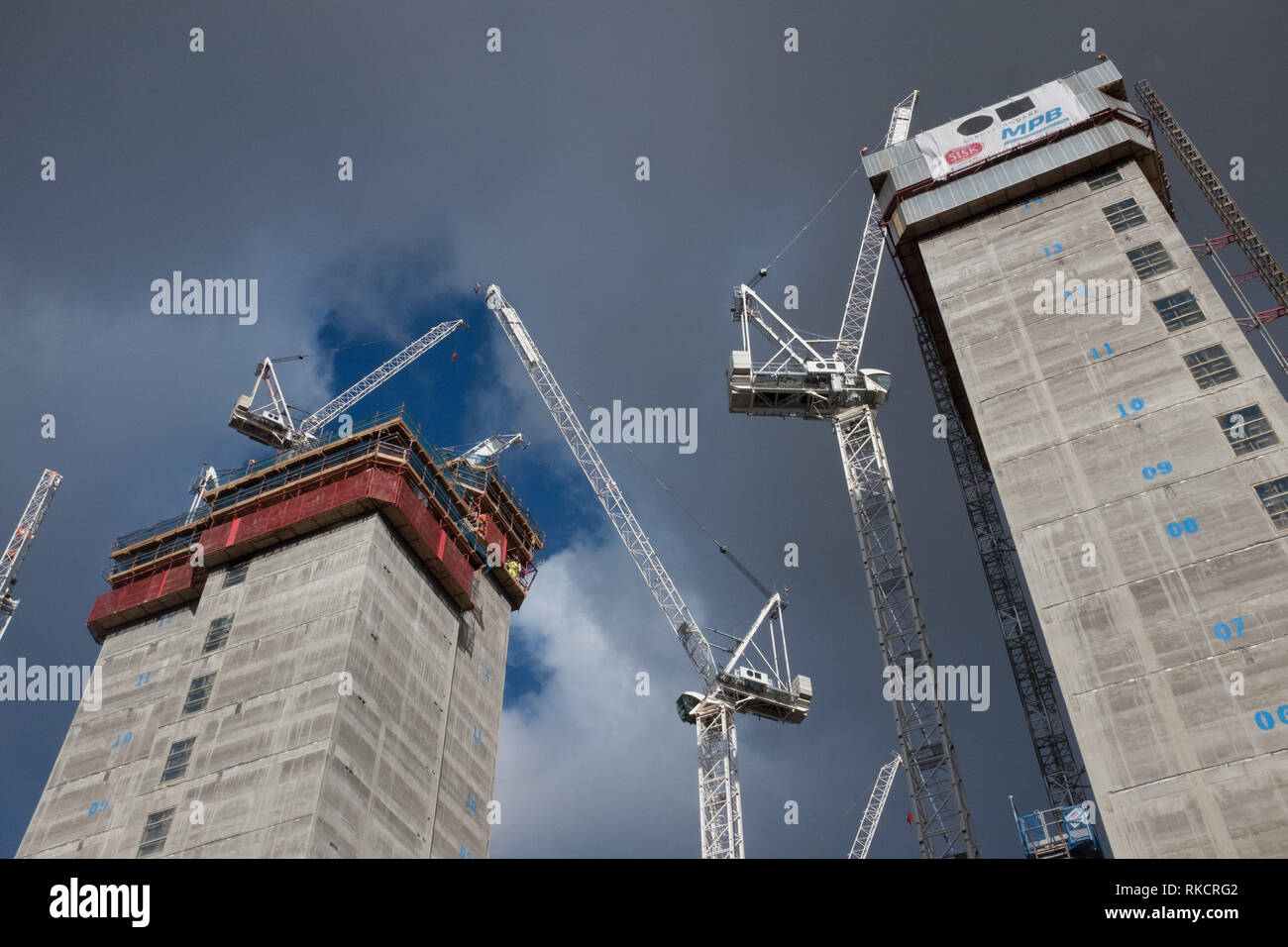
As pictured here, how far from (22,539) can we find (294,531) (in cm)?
7013

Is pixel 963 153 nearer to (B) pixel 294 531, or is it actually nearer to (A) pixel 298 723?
(B) pixel 294 531

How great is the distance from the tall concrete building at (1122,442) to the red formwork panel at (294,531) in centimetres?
4566

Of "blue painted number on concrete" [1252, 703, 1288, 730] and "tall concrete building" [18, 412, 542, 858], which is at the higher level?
"tall concrete building" [18, 412, 542, 858]

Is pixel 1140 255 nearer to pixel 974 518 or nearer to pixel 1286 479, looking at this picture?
pixel 1286 479

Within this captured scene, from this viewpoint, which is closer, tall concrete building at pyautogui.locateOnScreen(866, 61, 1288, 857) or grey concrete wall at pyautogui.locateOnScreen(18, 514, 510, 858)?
tall concrete building at pyautogui.locateOnScreen(866, 61, 1288, 857)

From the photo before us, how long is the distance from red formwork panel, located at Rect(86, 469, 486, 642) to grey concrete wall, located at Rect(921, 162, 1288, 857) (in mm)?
46482

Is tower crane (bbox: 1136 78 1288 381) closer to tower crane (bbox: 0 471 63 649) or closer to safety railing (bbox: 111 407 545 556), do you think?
safety railing (bbox: 111 407 545 556)

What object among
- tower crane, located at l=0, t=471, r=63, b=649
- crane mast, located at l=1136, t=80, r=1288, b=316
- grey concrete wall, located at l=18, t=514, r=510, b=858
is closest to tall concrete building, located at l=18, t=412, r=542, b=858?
grey concrete wall, located at l=18, t=514, r=510, b=858

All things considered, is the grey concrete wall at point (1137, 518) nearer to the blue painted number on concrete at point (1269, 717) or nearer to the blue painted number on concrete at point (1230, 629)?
the blue painted number on concrete at point (1230, 629)

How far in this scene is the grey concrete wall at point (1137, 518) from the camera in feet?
194

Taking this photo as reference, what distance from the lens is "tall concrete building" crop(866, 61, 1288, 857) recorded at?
59.9 metres

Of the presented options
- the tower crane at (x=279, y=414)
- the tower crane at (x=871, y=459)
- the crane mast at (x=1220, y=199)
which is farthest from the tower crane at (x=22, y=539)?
the crane mast at (x=1220, y=199)
